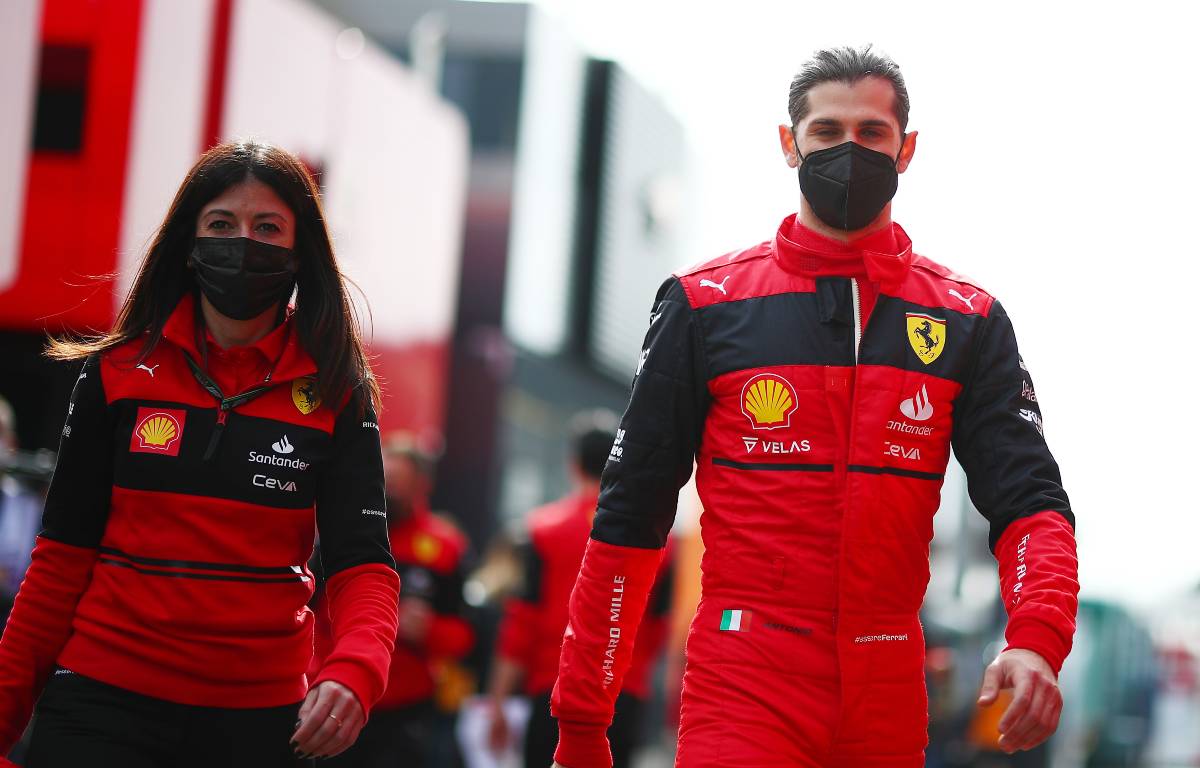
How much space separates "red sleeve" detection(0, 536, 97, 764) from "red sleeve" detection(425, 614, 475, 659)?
180 inches

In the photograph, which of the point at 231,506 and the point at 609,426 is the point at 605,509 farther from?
the point at 609,426

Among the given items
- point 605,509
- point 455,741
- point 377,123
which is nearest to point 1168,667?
point 377,123

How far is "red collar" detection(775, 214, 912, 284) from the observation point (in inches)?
156

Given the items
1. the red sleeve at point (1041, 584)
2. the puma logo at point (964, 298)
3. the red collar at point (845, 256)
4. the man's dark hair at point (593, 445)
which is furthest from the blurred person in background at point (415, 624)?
the red sleeve at point (1041, 584)

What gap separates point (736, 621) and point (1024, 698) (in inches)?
26.7

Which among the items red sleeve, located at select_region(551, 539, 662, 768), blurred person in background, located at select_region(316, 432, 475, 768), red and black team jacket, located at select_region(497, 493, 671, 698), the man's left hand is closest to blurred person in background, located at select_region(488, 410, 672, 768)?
red and black team jacket, located at select_region(497, 493, 671, 698)

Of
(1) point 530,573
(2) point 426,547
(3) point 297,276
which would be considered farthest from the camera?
(2) point 426,547

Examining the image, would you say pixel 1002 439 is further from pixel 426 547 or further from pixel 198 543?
pixel 426 547

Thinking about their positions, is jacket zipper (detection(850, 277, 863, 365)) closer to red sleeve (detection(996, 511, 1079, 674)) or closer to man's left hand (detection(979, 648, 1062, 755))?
red sleeve (detection(996, 511, 1079, 674))

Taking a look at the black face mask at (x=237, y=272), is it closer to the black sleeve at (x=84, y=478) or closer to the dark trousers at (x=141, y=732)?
the black sleeve at (x=84, y=478)

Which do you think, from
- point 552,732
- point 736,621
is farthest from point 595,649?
point 552,732

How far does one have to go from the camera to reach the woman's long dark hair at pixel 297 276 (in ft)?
13.2

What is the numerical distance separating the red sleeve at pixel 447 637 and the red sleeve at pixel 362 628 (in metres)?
4.41

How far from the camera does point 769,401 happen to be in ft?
12.7
